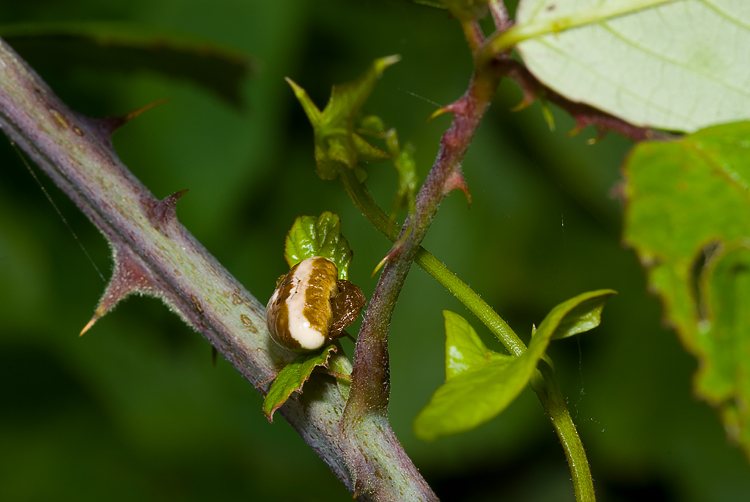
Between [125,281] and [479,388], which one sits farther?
[125,281]

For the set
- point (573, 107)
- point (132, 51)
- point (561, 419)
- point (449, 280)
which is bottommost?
point (561, 419)

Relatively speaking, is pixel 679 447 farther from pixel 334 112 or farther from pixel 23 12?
pixel 23 12

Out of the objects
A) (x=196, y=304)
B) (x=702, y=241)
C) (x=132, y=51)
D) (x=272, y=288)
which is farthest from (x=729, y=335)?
(x=272, y=288)

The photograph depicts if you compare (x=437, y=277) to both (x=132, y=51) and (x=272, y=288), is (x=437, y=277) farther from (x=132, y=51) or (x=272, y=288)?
(x=272, y=288)

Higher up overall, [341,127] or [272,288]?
[341,127]

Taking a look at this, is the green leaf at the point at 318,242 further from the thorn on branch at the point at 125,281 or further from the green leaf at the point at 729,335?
the green leaf at the point at 729,335

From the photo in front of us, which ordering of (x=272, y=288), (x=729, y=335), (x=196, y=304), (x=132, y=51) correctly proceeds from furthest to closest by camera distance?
(x=272, y=288) < (x=132, y=51) < (x=196, y=304) < (x=729, y=335)

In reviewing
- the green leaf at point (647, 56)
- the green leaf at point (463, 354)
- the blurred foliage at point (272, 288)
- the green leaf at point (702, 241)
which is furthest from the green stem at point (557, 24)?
the blurred foliage at point (272, 288)
